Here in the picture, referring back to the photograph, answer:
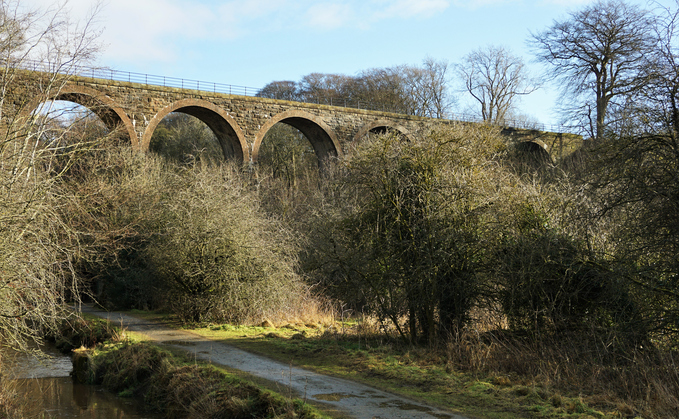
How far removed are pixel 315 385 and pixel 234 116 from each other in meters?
19.5

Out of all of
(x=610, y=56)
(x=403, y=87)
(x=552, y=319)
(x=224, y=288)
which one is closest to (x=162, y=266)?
(x=224, y=288)

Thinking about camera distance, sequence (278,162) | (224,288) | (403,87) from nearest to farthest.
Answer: (224,288) → (278,162) → (403,87)

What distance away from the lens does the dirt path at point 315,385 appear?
5.68 m

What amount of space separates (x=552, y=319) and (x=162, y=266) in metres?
7.34

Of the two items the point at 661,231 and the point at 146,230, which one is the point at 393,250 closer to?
the point at 661,231

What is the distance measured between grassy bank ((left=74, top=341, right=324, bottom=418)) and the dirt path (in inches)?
14.7

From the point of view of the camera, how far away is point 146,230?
14023 mm

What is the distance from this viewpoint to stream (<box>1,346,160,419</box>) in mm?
7852

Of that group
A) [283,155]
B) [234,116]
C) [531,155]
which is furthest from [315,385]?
[531,155]

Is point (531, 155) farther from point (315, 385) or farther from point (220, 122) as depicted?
point (315, 385)

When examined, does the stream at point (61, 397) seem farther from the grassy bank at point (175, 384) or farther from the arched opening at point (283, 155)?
the arched opening at point (283, 155)

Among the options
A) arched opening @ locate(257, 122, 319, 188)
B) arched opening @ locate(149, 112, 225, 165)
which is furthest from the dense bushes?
arched opening @ locate(149, 112, 225, 165)

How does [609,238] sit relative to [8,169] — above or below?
below

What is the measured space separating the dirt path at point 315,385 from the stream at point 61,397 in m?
1.20
